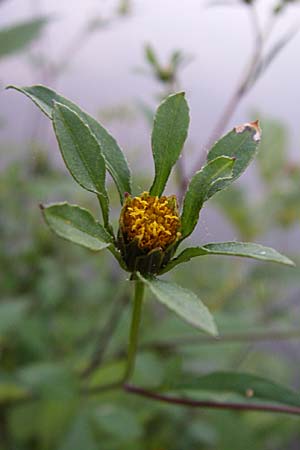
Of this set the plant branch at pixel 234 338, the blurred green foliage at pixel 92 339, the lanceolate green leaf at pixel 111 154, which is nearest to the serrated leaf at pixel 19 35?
the blurred green foliage at pixel 92 339

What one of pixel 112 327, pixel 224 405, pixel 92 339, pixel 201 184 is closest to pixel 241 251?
pixel 201 184

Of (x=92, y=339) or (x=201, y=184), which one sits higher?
(x=201, y=184)

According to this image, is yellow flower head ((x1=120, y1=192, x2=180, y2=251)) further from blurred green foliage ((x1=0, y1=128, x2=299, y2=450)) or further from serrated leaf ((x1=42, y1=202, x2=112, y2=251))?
blurred green foliage ((x1=0, y1=128, x2=299, y2=450))

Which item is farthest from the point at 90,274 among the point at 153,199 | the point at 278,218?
the point at 153,199

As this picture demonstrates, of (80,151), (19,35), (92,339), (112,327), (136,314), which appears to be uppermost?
(19,35)

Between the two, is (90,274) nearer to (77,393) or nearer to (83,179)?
(77,393)

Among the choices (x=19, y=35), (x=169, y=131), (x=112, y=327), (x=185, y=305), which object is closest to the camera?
(x=185, y=305)

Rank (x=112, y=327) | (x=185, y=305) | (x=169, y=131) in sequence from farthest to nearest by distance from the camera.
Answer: (x=112, y=327) → (x=169, y=131) → (x=185, y=305)

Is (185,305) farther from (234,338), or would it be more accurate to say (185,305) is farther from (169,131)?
(234,338)
